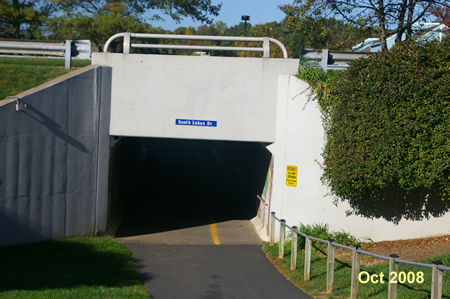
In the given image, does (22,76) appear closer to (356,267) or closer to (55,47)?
(55,47)

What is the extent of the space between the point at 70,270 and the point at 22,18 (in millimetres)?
22238

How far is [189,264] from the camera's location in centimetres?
1169

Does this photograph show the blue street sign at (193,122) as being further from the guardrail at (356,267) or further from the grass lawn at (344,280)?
the grass lawn at (344,280)

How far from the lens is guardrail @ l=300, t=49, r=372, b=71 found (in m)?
14.3

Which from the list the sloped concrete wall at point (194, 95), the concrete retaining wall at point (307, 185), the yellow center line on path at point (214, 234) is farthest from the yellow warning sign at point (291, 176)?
the yellow center line on path at point (214, 234)

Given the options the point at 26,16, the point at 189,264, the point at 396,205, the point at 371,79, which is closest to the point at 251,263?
the point at 189,264

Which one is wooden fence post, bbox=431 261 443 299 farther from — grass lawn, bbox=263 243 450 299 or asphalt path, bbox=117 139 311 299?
asphalt path, bbox=117 139 311 299

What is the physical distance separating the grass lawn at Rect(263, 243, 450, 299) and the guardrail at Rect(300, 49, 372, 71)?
5540mm

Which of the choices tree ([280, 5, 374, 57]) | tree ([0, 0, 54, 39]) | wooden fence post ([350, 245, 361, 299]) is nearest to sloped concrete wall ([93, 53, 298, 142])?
tree ([280, 5, 374, 57])

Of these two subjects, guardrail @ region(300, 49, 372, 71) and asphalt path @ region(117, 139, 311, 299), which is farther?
guardrail @ region(300, 49, 372, 71)

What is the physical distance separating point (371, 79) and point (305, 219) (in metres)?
3.97

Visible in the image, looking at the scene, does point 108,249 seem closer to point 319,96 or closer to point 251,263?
point 251,263

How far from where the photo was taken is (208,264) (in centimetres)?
1175

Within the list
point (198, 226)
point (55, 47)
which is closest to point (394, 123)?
point (198, 226)
